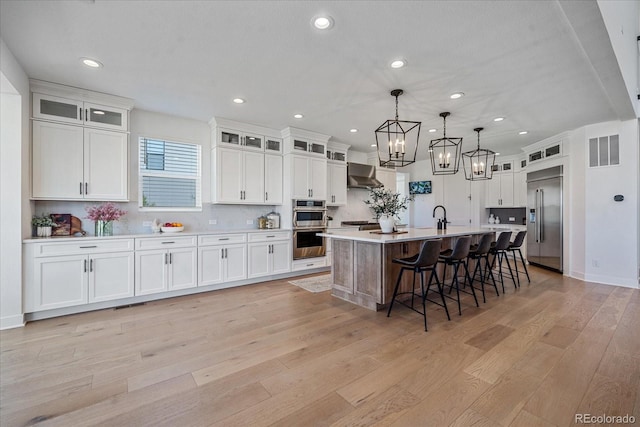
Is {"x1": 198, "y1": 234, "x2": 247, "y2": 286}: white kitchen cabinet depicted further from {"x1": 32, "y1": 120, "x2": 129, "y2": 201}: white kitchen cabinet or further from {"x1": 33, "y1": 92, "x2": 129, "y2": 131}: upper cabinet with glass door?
{"x1": 33, "y1": 92, "x2": 129, "y2": 131}: upper cabinet with glass door

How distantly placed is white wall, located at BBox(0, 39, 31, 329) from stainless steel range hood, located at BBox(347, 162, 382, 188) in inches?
204

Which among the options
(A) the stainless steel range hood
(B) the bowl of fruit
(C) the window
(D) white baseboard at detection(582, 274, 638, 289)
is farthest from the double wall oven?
(D) white baseboard at detection(582, 274, 638, 289)

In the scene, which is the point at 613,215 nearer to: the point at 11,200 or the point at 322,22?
the point at 322,22

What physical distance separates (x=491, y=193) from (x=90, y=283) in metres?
8.54

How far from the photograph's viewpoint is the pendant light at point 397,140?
3242 mm

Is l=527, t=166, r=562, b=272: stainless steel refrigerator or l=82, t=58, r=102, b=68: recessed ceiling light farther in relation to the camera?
l=527, t=166, r=562, b=272: stainless steel refrigerator

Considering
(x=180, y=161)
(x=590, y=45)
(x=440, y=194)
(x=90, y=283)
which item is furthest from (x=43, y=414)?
(x=440, y=194)

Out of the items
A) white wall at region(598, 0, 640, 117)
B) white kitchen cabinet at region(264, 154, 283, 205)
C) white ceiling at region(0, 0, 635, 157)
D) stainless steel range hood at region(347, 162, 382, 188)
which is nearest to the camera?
white ceiling at region(0, 0, 635, 157)

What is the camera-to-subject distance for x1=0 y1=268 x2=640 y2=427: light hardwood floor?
171cm

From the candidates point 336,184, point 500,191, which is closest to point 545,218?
point 500,191

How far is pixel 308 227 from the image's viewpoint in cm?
538

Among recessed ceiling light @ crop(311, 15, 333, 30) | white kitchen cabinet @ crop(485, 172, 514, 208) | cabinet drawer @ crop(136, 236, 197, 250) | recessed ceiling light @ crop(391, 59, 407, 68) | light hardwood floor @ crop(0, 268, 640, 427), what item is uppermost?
recessed ceiling light @ crop(311, 15, 333, 30)

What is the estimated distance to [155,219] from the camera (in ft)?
14.0

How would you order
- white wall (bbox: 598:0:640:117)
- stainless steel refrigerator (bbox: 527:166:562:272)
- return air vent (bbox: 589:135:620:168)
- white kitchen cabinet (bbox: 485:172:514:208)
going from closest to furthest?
white wall (bbox: 598:0:640:117) → return air vent (bbox: 589:135:620:168) → stainless steel refrigerator (bbox: 527:166:562:272) → white kitchen cabinet (bbox: 485:172:514:208)
